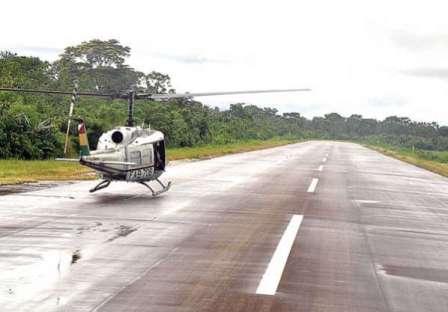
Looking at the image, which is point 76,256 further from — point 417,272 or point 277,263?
point 417,272

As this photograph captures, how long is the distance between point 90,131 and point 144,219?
934 inches

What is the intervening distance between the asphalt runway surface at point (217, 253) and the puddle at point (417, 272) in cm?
2

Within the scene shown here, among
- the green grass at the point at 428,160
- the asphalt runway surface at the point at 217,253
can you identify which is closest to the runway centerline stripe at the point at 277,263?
the asphalt runway surface at the point at 217,253

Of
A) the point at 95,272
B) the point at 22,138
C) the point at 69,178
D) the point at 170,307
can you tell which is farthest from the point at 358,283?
the point at 22,138

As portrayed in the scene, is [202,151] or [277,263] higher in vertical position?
[277,263]

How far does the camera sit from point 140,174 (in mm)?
16219

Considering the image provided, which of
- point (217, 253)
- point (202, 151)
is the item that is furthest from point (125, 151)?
point (202, 151)

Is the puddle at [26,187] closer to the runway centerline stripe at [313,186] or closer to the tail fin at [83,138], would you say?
the tail fin at [83,138]

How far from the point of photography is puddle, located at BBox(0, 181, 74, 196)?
54.3 ft

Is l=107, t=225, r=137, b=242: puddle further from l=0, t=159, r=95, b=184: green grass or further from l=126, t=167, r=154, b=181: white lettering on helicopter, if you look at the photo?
l=0, t=159, r=95, b=184: green grass

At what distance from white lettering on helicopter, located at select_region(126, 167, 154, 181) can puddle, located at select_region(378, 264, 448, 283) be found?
27.3 feet

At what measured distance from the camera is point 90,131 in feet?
115

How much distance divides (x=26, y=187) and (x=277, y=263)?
438 inches

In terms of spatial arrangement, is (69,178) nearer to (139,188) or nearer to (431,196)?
(139,188)
